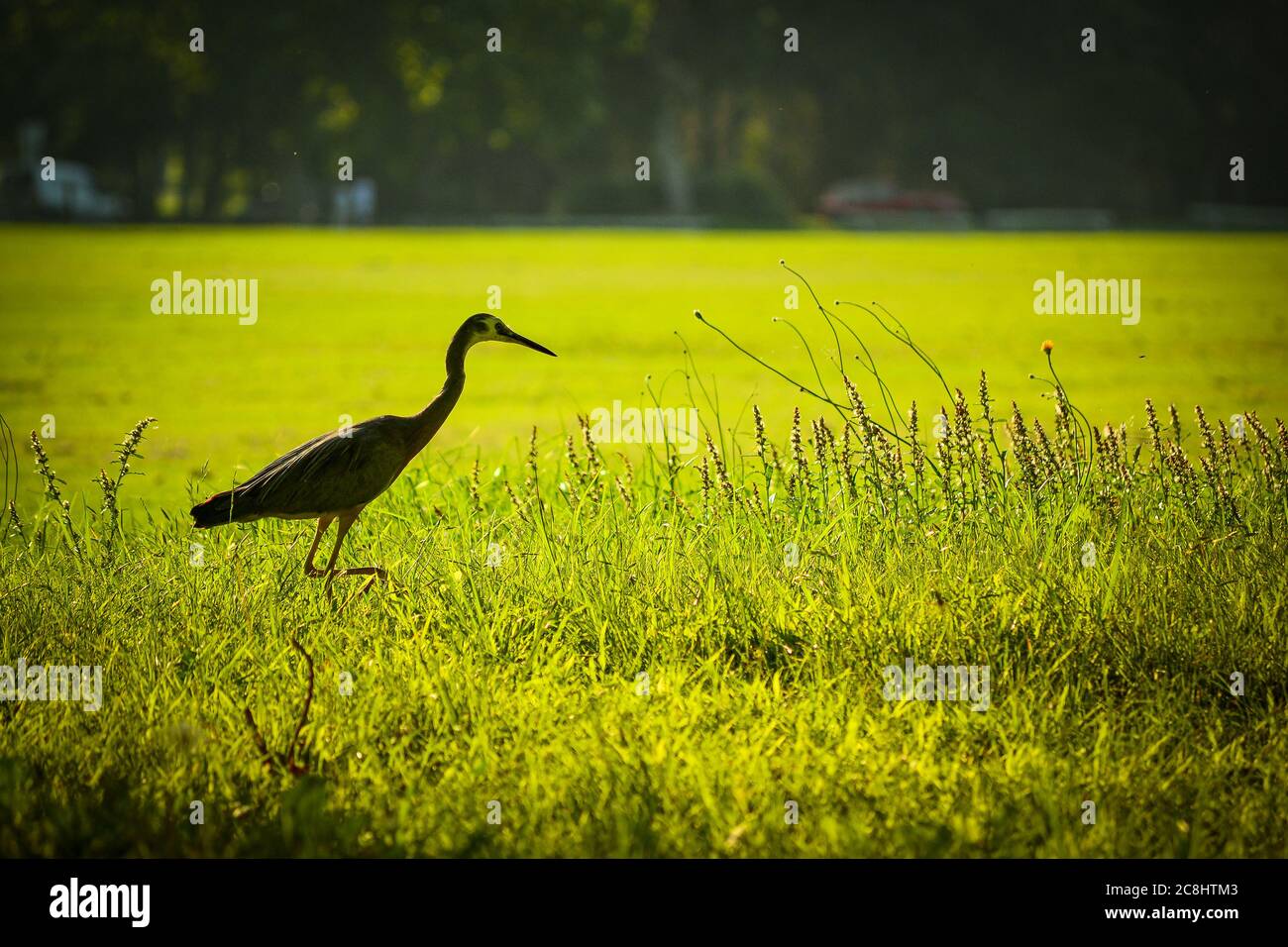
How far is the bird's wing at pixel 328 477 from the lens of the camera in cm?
643

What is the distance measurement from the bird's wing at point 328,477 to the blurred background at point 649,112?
54250 mm

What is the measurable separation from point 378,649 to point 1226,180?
70.6 metres

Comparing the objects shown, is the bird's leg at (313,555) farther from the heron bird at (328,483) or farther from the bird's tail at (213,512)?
the bird's tail at (213,512)

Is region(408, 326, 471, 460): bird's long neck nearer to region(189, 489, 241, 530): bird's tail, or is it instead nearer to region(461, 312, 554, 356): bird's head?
region(461, 312, 554, 356): bird's head

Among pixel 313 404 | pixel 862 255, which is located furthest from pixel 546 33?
pixel 313 404

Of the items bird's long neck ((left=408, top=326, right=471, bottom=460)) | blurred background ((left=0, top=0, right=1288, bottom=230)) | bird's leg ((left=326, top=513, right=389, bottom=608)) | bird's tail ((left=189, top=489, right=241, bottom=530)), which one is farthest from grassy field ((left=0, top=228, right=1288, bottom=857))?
blurred background ((left=0, top=0, right=1288, bottom=230))

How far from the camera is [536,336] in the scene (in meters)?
21.8

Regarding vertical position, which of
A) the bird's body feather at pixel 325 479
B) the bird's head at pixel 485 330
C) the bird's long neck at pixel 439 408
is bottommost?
the bird's body feather at pixel 325 479

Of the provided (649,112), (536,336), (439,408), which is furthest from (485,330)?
(649,112)

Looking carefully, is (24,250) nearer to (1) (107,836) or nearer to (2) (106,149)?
(2) (106,149)

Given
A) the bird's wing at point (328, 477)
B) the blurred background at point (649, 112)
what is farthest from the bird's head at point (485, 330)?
the blurred background at point (649, 112)

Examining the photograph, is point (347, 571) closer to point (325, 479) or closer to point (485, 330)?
point (325, 479)

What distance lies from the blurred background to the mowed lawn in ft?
67.6

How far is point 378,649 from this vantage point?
238 inches
